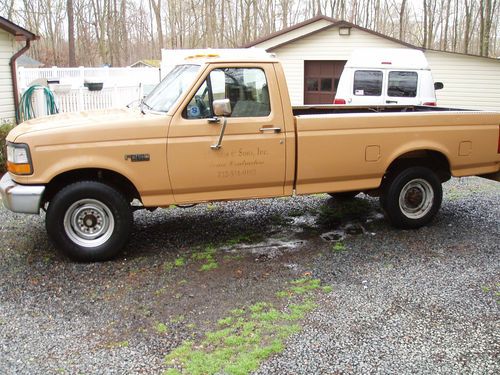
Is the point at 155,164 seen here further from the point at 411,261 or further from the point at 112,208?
the point at 411,261

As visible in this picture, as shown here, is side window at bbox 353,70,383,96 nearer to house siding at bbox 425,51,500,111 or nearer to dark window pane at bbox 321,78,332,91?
dark window pane at bbox 321,78,332,91

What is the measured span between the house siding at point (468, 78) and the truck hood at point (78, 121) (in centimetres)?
1482

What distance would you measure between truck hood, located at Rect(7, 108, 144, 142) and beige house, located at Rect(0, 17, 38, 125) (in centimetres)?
867

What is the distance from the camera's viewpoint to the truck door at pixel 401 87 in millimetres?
12398

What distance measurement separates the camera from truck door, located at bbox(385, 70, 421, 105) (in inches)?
488

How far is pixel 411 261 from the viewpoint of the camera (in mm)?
5379

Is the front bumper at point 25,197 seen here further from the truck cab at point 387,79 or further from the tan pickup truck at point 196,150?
the truck cab at point 387,79

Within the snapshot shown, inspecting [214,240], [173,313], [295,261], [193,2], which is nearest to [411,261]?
[295,261]

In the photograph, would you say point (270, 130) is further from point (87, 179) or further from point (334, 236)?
point (87, 179)

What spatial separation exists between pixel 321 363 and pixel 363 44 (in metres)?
15.9

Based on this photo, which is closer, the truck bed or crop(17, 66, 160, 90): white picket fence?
the truck bed

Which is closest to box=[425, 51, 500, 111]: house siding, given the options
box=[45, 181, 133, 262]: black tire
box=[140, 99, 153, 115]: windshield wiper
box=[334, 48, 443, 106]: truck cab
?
box=[334, 48, 443, 106]: truck cab

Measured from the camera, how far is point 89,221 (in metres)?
5.28

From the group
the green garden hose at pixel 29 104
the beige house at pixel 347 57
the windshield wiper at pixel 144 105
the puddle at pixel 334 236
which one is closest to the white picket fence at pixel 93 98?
the green garden hose at pixel 29 104
